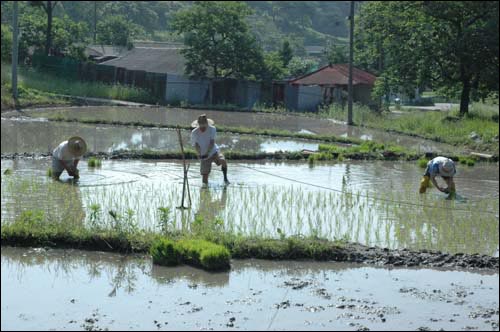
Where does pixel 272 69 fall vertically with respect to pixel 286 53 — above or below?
below

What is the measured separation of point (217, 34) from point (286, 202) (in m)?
21.5

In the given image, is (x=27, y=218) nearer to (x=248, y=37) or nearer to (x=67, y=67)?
(x=248, y=37)

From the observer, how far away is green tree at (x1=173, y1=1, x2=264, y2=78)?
1273 inches

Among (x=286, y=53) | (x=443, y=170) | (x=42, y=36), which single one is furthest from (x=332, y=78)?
(x=443, y=170)

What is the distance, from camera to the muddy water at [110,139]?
18500 mm

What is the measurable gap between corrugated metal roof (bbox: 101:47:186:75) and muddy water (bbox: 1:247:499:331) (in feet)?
84.7

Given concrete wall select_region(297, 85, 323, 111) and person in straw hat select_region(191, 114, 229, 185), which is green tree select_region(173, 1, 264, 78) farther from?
person in straw hat select_region(191, 114, 229, 185)

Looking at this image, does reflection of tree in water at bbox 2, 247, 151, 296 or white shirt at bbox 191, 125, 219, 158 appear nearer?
reflection of tree in water at bbox 2, 247, 151, 296

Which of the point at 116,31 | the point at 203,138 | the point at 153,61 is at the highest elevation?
the point at 116,31

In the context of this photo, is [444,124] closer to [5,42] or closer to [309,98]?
[309,98]

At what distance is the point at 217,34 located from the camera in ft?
108

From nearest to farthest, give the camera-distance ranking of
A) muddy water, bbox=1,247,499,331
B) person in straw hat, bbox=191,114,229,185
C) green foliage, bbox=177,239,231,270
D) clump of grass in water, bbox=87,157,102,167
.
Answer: muddy water, bbox=1,247,499,331 < green foliage, bbox=177,239,231,270 < person in straw hat, bbox=191,114,229,185 < clump of grass in water, bbox=87,157,102,167

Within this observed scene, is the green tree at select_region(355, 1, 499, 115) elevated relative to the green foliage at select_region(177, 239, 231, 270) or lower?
elevated

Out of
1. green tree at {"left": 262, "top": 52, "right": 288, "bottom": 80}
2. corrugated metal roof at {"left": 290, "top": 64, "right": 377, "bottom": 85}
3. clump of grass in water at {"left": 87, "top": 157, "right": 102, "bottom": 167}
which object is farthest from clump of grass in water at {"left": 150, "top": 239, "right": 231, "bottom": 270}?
green tree at {"left": 262, "top": 52, "right": 288, "bottom": 80}
